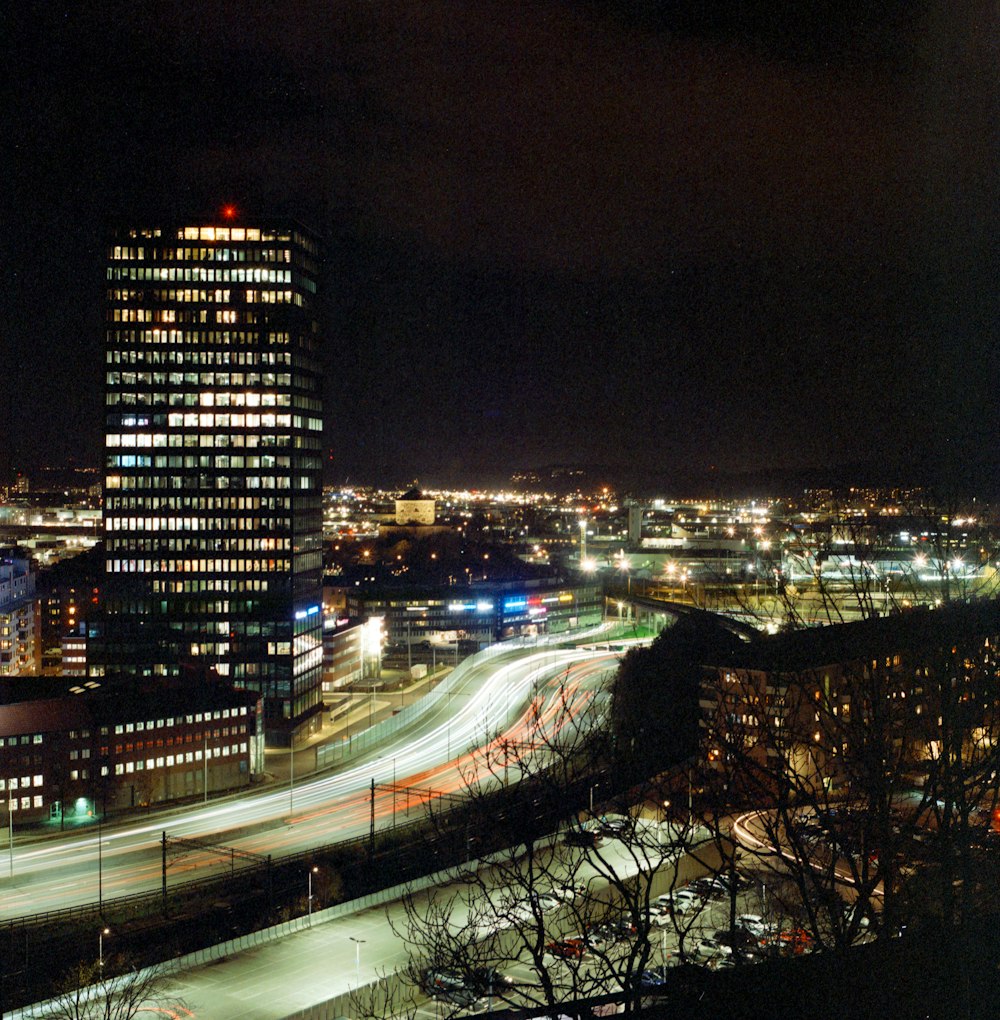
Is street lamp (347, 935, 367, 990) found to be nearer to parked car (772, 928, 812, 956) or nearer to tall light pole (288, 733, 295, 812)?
parked car (772, 928, 812, 956)

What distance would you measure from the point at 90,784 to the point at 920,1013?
14.5 metres

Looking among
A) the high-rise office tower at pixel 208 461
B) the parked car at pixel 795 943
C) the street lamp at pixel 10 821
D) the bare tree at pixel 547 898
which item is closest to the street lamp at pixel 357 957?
the bare tree at pixel 547 898

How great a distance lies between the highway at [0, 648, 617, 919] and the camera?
12.1m

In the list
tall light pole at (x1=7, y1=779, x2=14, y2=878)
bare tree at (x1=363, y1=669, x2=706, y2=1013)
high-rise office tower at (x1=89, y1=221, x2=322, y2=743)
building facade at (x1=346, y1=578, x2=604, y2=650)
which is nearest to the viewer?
bare tree at (x1=363, y1=669, x2=706, y2=1013)

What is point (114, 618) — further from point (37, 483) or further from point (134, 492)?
point (37, 483)

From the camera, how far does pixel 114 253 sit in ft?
72.2

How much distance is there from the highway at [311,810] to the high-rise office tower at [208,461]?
359 cm

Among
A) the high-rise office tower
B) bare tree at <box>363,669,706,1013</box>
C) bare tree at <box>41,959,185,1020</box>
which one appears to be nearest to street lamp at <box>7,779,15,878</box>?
bare tree at <box>41,959,185,1020</box>

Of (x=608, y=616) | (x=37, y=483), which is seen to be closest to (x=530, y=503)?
(x=37, y=483)

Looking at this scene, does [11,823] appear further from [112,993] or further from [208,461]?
[208,461]

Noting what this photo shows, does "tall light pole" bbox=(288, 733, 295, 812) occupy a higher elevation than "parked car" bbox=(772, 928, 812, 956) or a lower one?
lower

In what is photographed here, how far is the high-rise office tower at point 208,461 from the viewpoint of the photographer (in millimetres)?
21469

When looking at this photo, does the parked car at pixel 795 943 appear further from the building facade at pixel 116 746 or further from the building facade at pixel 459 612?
the building facade at pixel 459 612

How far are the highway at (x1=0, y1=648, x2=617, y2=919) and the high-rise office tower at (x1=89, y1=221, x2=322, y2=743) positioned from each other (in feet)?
11.8
